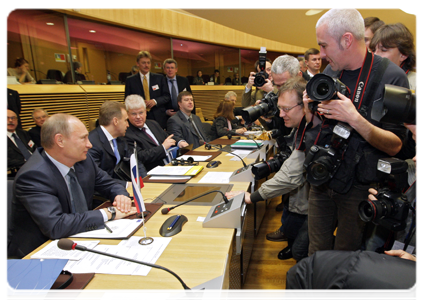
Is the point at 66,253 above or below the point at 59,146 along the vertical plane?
below

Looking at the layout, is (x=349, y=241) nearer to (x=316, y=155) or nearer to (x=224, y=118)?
(x=316, y=155)

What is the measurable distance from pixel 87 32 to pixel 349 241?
6.07 m

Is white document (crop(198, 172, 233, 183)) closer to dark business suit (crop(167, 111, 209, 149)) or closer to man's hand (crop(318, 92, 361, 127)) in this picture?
man's hand (crop(318, 92, 361, 127))

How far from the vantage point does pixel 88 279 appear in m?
0.97

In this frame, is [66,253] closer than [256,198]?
Yes

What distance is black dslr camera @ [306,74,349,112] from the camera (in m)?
1.20

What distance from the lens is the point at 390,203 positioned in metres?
1.15

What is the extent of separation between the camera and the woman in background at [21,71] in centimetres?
443

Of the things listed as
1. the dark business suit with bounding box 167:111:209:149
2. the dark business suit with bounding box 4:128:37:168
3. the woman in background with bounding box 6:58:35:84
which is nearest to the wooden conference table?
the dark business suit with bounding box 167:111:209:149

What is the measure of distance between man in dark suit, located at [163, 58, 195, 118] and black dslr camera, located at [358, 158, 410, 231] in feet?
11.3

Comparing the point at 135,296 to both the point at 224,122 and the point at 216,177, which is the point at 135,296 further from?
the point at 224,122

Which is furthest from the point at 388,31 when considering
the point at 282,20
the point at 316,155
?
the point at 282,20

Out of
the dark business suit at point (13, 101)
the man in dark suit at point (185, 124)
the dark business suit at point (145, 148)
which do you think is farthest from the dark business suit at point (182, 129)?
the dark business suit at point (13, 101)

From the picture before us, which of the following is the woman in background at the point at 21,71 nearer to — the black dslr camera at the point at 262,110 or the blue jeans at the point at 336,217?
the black dslr camera at the point at 262,110
